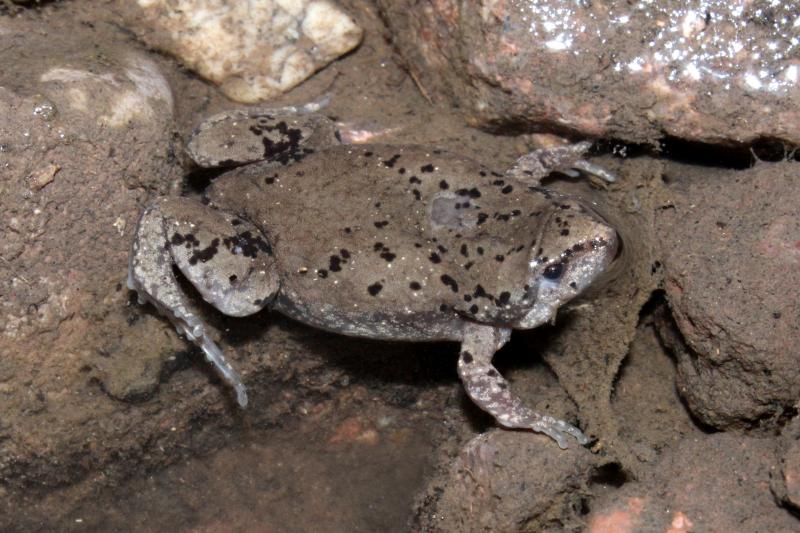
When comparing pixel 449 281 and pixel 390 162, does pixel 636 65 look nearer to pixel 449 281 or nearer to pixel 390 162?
pixel 390 162

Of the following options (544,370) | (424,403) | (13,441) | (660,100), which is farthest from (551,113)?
(13,441)

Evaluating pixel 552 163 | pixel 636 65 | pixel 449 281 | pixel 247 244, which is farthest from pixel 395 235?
pixel 636 65

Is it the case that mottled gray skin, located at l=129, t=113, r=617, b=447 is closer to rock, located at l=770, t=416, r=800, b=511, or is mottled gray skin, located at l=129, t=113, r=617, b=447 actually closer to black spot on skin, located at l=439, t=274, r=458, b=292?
black spot on skin, located at l=439, t=274, r=458, b=292

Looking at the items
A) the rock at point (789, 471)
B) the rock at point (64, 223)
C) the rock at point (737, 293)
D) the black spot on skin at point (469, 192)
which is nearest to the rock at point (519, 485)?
the rock at point (737, 293)

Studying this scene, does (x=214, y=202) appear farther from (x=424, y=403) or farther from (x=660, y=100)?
(x=660, y=100)

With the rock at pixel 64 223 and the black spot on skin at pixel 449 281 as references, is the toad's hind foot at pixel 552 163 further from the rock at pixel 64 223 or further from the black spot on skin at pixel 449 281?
the rock at pixel 64 223

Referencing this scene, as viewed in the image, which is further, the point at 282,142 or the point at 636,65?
the point at 282,142

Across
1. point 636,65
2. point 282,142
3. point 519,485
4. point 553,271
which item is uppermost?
point 636,65
